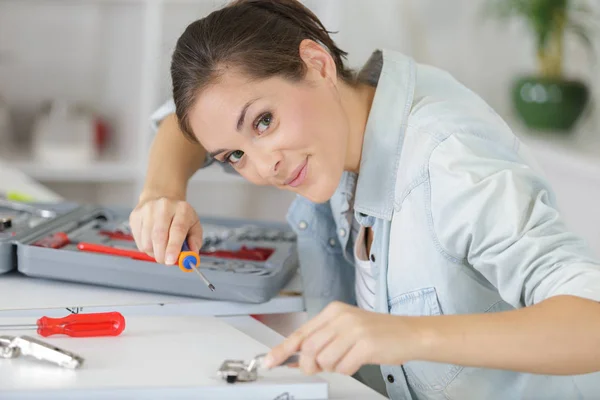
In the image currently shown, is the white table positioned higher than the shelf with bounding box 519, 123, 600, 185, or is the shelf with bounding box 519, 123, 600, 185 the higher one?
the white table

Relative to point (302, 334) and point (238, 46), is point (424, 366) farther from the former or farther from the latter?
point (238, 46)

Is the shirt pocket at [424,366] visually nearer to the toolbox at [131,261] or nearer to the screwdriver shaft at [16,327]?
the toolbox at [131,261]

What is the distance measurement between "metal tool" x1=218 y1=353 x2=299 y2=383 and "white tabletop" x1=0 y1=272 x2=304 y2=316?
255mm

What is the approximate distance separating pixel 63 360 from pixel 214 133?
1.15 ft

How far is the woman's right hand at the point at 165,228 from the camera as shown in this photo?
1093 mm

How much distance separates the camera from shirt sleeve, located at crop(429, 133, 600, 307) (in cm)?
85

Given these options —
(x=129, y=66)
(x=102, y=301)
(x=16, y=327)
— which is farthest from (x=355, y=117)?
(x=129, y=66)

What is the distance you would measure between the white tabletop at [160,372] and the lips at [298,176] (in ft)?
0.69

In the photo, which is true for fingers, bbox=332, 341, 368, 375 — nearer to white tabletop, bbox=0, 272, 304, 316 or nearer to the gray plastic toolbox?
white tabletop, bbox=0, 272, 304, 316

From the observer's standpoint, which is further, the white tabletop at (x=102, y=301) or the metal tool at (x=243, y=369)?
the white tabletop at (x=102, y=301)

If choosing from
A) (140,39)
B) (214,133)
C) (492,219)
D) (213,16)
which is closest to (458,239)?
(492,219)

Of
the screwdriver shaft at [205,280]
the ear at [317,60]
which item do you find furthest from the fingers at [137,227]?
the ear at [317,60]

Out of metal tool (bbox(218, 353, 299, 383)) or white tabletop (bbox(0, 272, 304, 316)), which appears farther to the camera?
white tabletop (bbox(0, 272, 304, 316))

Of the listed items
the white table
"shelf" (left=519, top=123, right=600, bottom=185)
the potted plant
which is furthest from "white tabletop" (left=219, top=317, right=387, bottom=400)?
the potted plant
